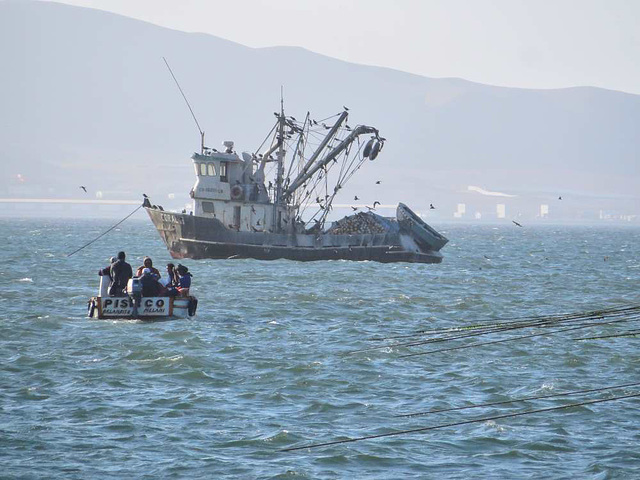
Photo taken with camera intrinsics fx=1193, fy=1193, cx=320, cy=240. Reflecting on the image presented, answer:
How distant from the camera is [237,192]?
63.3 meters

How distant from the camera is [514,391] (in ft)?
78.7

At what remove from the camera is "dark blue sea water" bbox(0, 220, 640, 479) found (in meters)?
18.0

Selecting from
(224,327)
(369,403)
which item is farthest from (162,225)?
(369,403)

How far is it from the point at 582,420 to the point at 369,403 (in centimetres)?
391

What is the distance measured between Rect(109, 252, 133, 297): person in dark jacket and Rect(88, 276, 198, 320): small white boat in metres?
0.22

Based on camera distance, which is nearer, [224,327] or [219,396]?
[219,396]

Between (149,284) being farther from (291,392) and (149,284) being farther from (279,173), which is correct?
(279,173)

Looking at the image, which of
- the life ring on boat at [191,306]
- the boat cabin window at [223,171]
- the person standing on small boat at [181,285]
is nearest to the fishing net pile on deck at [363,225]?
the boat cabin window at [223,171]

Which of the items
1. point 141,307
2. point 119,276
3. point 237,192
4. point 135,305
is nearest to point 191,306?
point 141,307

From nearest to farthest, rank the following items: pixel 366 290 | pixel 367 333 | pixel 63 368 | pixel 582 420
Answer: pixel 582 420
pixel 63 368
pixel 367 333
pixel 366 290

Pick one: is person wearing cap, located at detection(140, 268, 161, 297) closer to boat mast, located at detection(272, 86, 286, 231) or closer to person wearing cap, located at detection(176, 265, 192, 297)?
person wearing cap, located at detection(176, 265, 192, 297)

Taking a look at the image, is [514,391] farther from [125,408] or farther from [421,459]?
[125,408]

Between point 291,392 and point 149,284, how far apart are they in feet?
35.1

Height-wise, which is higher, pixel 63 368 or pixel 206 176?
pixel 206 176
